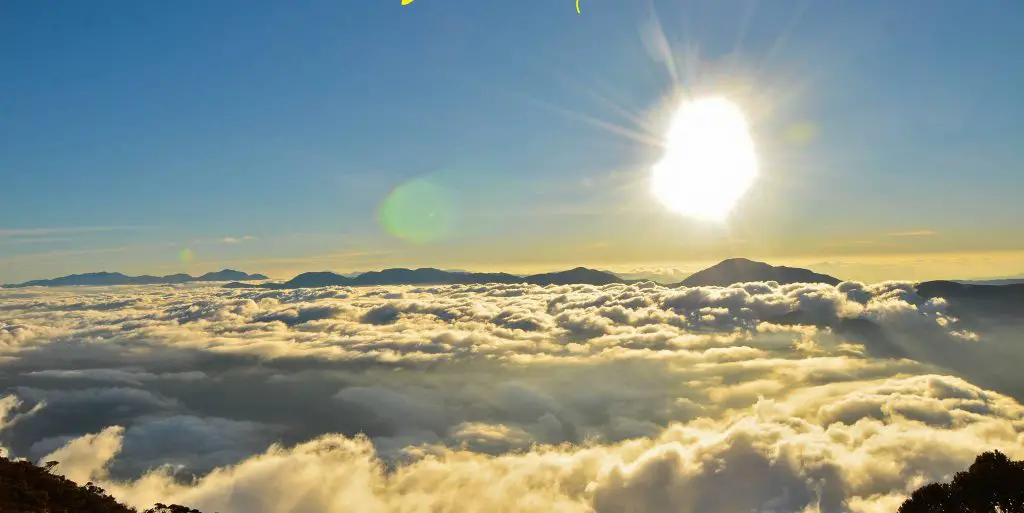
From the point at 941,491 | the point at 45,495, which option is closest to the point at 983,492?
the point at 941,491

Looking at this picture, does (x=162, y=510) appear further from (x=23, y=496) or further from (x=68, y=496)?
(x=23, y=496)

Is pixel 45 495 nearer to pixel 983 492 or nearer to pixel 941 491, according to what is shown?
pixel 941 491

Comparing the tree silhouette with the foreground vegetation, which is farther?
the tree silhouette

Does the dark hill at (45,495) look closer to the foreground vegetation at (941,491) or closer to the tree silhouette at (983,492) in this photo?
the foreground vegetation at (941,491)

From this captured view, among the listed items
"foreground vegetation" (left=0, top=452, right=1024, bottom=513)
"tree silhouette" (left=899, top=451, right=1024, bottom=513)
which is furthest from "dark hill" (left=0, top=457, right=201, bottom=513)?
"tree silhouette" (left=899, top=451, right=1024, bottom=513)

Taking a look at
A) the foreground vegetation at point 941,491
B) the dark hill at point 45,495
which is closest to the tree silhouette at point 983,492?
the foreground vegetation at point 941,491

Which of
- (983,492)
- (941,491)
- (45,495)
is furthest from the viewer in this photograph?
(941,491)

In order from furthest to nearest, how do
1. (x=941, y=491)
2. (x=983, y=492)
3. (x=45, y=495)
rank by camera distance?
(x=941, y=491) → (x=983, y=492) → (x=45, y=495)

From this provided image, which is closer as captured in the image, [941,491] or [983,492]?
[983,492]

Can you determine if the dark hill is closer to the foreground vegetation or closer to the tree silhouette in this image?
the foreground vegetation
